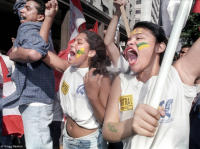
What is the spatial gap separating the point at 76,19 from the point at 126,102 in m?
2.22

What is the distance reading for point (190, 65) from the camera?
124cm

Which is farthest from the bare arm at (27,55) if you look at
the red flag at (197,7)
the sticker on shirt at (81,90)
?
the red flag at (197,7)

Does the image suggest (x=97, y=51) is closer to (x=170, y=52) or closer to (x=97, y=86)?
(x=97, y=86)

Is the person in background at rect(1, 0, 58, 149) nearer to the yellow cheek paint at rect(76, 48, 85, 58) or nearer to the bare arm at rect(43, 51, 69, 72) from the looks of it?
the bare arm at rect(43, 51, 69, 72)

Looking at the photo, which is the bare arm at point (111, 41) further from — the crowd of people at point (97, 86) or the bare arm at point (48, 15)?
the bare arm at point (48, 15)

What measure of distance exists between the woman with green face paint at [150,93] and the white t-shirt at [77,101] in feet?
2.00

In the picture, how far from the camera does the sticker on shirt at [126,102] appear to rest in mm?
1374

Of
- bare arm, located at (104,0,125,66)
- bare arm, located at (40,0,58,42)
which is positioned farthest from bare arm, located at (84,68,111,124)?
bare arm, located at (40,0,58,42)

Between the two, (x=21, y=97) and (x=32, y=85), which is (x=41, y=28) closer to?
(x=32, y=85)

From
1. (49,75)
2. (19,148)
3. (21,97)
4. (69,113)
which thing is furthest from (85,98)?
(19,148)

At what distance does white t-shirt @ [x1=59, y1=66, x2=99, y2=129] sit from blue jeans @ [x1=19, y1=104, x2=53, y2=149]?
243 millimetres

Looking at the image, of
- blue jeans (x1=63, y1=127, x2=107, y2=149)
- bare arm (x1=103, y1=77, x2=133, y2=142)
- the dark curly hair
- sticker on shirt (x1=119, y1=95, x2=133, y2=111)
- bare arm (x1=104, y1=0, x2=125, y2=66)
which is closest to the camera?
bare arm (x1=103, y1=77, x2=133, y2=142)

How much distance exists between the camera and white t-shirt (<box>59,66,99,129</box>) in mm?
1970

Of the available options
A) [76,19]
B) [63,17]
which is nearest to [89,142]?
[76,19]
